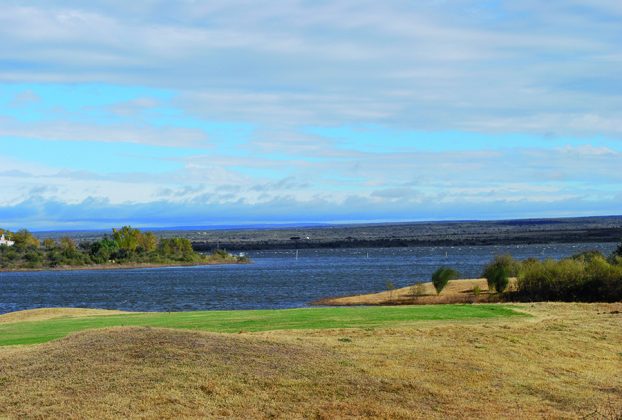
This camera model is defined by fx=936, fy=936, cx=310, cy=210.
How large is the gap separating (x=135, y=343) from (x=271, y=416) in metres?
4.72

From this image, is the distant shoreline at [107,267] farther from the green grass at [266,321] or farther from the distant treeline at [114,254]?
the green grass at [266,321]

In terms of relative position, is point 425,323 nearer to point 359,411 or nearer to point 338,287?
point 359,411

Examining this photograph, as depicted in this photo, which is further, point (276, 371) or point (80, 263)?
point (80, 263)

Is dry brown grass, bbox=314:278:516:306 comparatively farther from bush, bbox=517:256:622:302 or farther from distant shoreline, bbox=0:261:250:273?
distant shoreline, bbox=0:261:250:273

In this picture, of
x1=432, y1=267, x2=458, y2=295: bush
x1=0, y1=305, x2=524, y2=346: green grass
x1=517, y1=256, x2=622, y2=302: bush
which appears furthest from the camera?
x1=432, y1=267, x2=458, y2=295: bush

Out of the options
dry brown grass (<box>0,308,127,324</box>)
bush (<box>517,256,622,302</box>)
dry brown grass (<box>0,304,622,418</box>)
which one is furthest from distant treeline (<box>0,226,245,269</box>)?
dry brown grass (<box>0,304,622,418</box>)

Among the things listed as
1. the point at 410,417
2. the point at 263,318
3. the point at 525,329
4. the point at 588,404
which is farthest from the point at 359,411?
the point at 263,318

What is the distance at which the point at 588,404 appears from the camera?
16.3 meters

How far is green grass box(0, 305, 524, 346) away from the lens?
26.5 meters

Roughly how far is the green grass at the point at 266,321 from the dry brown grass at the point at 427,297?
41.4ft

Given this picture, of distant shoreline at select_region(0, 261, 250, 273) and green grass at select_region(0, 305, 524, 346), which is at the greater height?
green grass at select_region(0, 305, 524, 346)

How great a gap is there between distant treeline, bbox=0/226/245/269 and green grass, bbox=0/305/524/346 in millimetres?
114530

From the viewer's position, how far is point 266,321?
94.9 ft

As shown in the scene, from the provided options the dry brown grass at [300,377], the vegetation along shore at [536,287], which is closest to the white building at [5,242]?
the vegetation along shore at [536,287]
